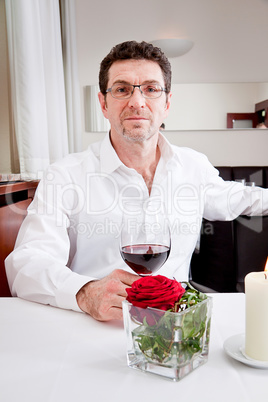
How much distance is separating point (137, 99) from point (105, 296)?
2.73 ft

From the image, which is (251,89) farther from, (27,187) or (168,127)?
(27,187)

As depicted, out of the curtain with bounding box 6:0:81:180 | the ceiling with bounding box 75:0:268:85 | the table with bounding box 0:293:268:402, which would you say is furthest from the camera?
the ceiling with bounding box 75:0:268:85

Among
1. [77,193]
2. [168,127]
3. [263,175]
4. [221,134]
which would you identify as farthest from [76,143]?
[77,193]

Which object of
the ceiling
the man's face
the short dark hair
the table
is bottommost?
the table

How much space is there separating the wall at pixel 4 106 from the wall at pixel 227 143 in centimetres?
174

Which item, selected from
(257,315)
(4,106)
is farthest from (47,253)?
(4,106)

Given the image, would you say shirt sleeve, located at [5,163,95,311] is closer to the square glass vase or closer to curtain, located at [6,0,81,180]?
the square glass vase

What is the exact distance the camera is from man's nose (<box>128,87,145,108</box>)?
1.42 meters

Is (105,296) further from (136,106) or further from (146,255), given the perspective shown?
(136,106)

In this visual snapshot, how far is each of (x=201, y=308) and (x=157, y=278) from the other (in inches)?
3.0

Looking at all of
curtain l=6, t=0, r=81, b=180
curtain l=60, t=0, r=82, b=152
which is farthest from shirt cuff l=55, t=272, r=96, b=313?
curtain l=60, t=0, r=82, b=152

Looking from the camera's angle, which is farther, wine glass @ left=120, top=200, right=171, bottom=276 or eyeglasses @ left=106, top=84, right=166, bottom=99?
eyeglasses @ left=106, top=84, right=166, bottom=99

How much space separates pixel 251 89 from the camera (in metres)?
3.80

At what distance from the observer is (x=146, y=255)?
2.44ft
